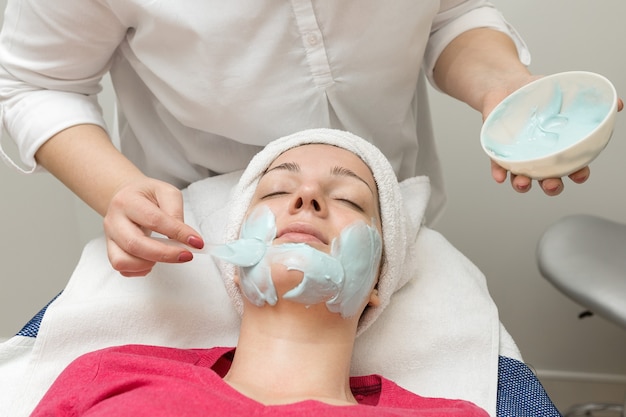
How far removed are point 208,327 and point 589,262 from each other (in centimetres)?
93

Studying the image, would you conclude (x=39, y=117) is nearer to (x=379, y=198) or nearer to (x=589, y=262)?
(x=379, y=198)

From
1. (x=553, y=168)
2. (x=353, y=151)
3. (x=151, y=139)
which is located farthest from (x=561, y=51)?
(x=151, y=139)

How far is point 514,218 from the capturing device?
6.89 feet

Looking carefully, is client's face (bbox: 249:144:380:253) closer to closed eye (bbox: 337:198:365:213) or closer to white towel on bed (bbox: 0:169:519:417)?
closed eye (bbox: 337:198:365:213)

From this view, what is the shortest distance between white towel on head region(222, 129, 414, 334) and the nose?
15cm

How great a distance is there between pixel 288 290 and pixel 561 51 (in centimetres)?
126

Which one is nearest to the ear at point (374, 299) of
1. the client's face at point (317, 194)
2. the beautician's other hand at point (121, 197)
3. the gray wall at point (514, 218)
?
the client's face at point (317, 194)

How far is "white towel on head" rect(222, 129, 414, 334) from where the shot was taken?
1.26 metres

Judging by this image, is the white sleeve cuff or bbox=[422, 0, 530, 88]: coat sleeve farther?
bbox=[422, 0, 530, 88]: coat sleeve

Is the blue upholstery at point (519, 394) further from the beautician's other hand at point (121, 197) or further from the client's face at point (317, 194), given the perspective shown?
the beautician's other hand at point (121, 197)

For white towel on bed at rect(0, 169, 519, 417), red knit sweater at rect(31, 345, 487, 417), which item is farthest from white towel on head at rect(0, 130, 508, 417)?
red knit sweater at rect(31, 345, 487, 417)

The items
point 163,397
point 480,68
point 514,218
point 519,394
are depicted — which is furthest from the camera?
point 514,218

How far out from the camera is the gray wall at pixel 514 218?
1.90 meters

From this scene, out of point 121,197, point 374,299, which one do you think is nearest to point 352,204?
point 374,299
